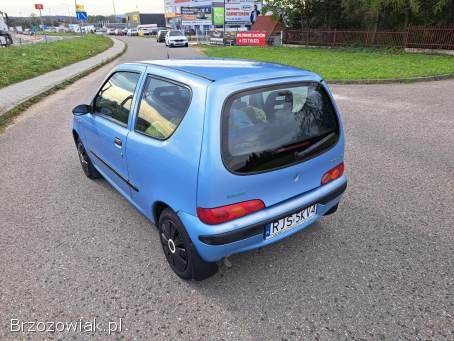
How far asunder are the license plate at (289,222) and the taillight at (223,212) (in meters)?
0.25

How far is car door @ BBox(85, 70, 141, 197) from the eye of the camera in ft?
9.88

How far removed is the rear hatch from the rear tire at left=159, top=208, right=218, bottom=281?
419mm

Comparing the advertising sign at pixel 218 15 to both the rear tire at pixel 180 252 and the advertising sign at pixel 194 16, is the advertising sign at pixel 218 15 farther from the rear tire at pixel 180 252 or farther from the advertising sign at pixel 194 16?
the rear tire at pixel 180 252

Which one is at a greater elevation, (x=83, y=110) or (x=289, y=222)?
(x=83, y=110)

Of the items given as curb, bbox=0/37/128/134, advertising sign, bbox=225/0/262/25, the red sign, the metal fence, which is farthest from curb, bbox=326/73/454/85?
advertising sign, bbox=225/0/262/25

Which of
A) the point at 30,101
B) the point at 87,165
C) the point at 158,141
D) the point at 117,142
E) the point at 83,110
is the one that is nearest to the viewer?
the point at 158,141

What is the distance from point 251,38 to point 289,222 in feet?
94.7

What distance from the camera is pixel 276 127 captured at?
2396 mm

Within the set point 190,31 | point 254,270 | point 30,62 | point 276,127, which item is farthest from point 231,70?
point 190,31

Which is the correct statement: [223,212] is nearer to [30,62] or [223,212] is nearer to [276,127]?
[276,127]

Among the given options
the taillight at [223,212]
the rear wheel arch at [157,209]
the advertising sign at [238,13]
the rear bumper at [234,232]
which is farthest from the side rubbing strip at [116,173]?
the advertising sign at [238,13]

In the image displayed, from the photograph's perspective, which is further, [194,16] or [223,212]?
[194,16]

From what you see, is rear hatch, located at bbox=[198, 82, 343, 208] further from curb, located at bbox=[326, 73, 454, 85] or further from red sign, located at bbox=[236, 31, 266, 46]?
red sign, located at bbox=[236, 31, 266, 46]

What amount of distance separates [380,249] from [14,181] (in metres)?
4.63
